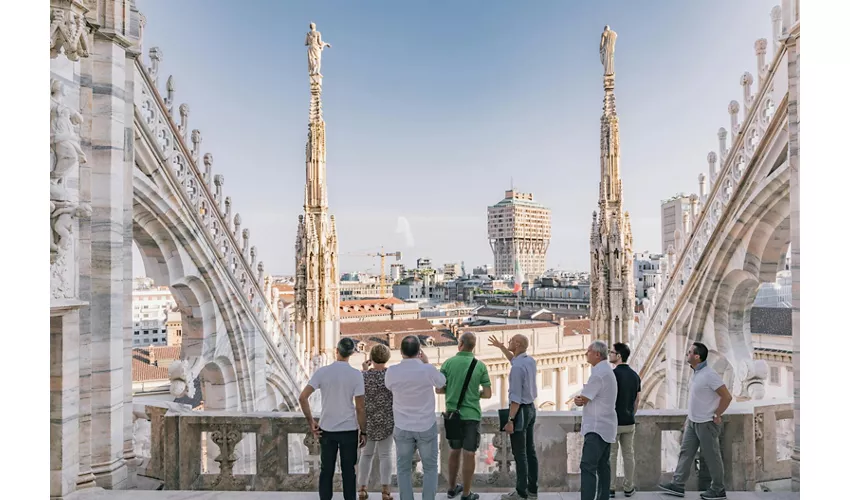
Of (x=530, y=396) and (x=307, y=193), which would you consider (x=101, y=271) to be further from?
(x=307, y=193)

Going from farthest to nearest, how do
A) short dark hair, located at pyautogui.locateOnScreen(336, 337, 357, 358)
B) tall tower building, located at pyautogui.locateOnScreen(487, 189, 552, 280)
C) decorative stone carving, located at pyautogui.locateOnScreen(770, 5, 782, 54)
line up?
1. tall tower building, located at pyautogui.locateOnScreen(487, 189, 552, 280)
2. decorative stone carving, located at pyautogui.locateOnScreen(770, 5, 782, 54)
3. short dark hair, located at pyautogui.locateOnScreen(336, 337, 357, 358)

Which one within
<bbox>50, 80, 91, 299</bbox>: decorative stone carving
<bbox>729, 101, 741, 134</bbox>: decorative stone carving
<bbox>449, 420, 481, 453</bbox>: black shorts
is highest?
<bbox>729, 101, 741, 134</bbox>: decorative stone carving

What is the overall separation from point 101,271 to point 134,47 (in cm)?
192

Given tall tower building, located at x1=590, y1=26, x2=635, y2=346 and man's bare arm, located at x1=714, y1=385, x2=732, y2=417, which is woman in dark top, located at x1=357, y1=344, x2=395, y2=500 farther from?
tall tower building, located at x1=590, y1=26, x2=635, y2=346

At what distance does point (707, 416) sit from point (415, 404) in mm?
2189

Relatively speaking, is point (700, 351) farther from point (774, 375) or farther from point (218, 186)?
point (774, 375)

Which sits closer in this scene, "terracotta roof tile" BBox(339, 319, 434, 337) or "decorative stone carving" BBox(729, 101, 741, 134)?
Answer: "decorative stone carving" BBox(729, 101, 741, 134)

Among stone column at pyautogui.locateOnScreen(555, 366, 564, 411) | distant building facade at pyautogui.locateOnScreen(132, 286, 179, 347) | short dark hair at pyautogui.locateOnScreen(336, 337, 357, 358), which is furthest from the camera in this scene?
distant building facade at pyautogui.locateOnScreen(132, 286, 179, 347)

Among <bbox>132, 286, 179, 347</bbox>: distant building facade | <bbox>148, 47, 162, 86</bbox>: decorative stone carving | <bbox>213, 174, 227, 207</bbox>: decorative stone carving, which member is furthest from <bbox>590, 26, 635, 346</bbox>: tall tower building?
<bbox>132, 286, 179, 347</bbox>: distant building facade

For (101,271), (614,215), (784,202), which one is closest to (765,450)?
(784,202)

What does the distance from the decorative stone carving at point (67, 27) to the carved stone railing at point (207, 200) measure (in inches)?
66.7

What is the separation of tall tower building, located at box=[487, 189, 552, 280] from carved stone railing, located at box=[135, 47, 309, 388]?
160 metres

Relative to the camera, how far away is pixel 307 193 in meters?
12.6

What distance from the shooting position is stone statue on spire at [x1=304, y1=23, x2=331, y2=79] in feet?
41.1
